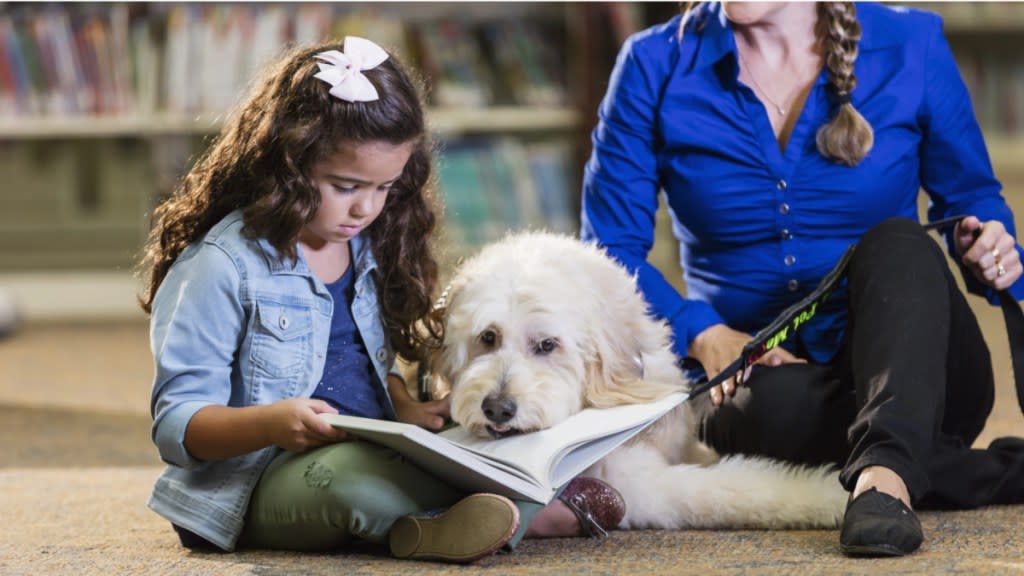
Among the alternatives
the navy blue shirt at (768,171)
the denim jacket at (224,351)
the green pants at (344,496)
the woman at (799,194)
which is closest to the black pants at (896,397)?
the woman at (799,194)

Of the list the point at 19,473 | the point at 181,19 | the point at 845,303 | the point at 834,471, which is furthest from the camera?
the point at 181,19

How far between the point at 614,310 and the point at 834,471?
0.34m

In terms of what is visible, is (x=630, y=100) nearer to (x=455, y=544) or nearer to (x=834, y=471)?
(x=834, y=471)

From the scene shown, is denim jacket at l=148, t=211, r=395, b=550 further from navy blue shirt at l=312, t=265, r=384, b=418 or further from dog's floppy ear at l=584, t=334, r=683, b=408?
dog's floppy ear at l=584, t=334, r=683, b=408

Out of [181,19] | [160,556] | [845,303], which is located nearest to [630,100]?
[845,303]

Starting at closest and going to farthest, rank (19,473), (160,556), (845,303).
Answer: (160,556) → (845,303) → (19,473)

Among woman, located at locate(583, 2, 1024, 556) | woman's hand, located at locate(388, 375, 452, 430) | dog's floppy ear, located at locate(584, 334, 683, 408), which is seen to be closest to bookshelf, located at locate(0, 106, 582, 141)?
woman, located at locate(583, 2, 1024, 556)

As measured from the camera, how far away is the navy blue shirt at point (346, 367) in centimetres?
159

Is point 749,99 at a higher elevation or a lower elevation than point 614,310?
higher

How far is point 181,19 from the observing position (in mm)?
4117

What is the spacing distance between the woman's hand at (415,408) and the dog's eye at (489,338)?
3.5 inches

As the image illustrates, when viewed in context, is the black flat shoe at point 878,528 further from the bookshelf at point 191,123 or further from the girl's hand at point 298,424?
the bookshelf at point 191,123

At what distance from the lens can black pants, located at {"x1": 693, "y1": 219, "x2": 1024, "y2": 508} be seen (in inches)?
56.4

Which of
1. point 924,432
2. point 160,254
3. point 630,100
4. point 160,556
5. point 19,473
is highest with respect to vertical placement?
point 630,100
